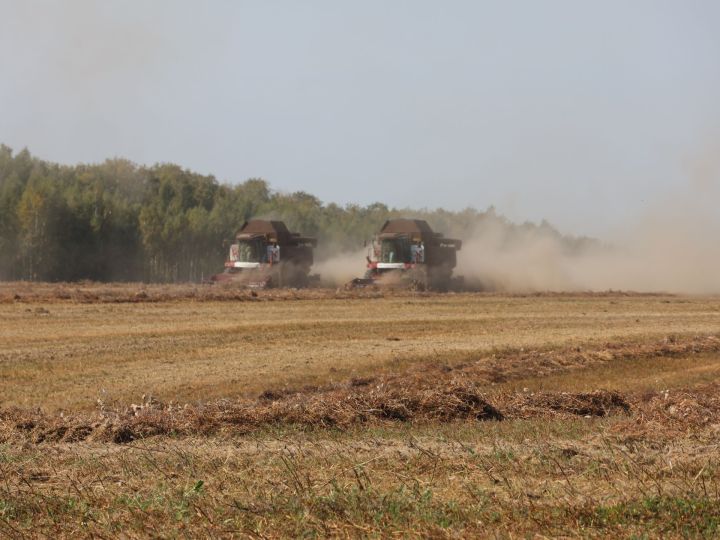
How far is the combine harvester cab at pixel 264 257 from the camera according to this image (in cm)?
5975

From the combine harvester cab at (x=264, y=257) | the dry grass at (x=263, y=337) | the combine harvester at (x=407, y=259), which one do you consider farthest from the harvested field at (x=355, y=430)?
the combine harvester cab at (x=264, y=257)

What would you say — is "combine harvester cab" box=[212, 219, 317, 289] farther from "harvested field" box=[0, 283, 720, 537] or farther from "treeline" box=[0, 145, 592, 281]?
"harvested field" box=[0, 283, 720, 537]

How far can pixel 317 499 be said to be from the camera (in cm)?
890

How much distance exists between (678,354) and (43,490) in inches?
810

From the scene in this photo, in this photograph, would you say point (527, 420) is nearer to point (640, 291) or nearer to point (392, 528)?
point (392, 528)

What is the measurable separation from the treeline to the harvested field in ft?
149

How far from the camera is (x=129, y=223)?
8550 cm

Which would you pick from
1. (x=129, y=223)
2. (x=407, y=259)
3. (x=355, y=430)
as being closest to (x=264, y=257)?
(x=407, y=259)

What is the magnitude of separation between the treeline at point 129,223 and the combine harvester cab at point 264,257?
54.0 ft

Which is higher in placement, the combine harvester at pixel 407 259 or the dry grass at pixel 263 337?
the combine harvester at pixel 407 259

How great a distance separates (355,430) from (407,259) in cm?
4479

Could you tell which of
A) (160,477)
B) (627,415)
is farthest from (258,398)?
(160,477)

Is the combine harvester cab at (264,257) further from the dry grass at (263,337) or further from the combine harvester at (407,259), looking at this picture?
the dry grass at (263,337)

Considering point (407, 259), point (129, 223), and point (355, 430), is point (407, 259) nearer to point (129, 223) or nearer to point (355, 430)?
point (129, 223)
